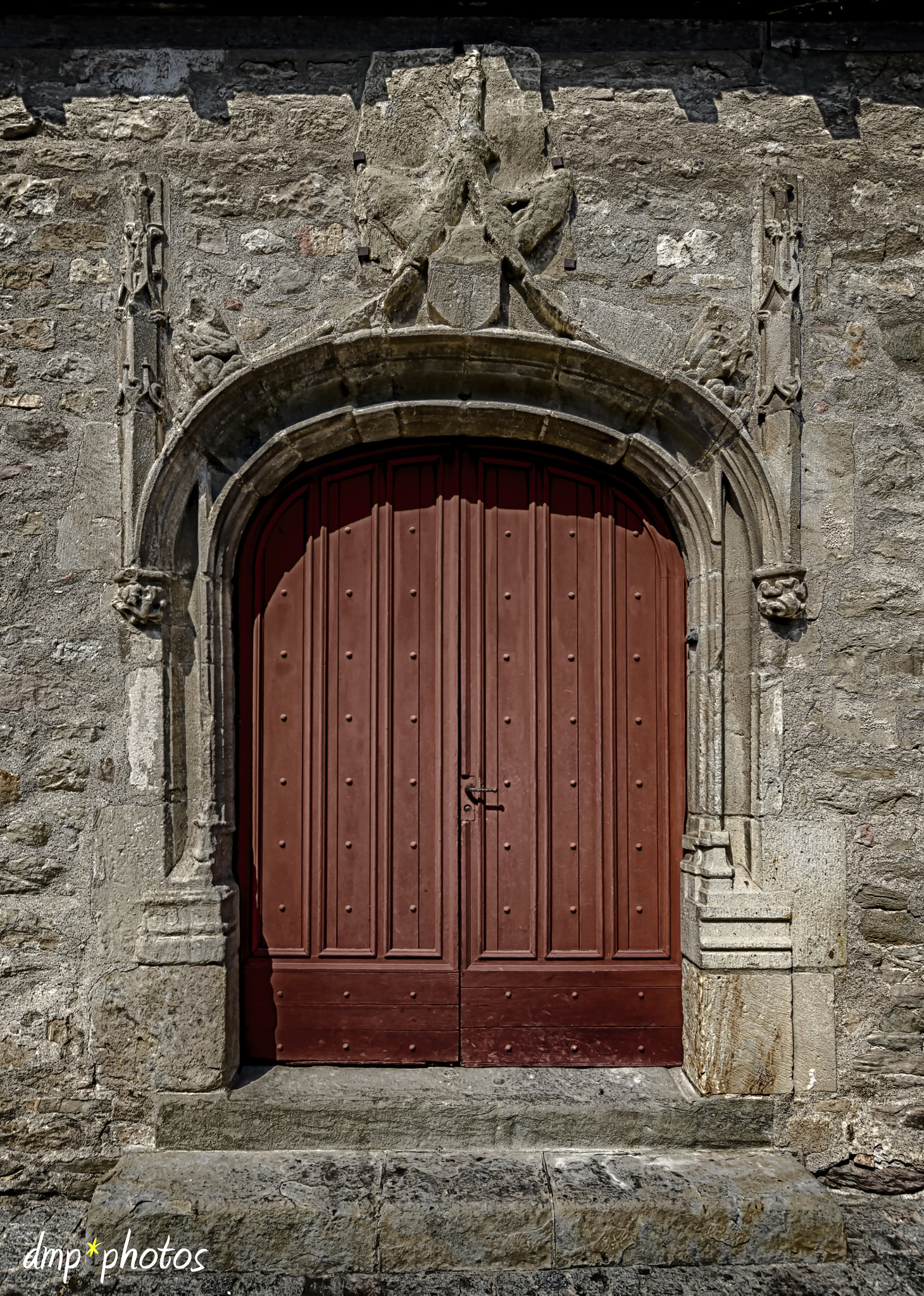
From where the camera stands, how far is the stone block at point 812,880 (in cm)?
302

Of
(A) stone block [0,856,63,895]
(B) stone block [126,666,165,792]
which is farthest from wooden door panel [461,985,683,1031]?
(A) stone block [0,856,63,895]

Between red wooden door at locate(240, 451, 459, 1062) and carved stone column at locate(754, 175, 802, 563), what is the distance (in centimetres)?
121

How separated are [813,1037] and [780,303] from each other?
8.73ft

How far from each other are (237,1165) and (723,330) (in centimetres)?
344

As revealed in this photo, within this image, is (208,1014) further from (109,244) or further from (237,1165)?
(109,244)

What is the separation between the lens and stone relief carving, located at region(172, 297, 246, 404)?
3.06 m

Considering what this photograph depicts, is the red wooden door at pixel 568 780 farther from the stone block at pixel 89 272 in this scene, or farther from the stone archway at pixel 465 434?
the stone block at pixel 89 272

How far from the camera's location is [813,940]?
9.91 feet

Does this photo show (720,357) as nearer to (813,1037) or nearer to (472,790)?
(472,790)

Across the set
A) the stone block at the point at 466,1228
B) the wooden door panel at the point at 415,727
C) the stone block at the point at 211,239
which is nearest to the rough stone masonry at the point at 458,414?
the stone block at the point at 211,239

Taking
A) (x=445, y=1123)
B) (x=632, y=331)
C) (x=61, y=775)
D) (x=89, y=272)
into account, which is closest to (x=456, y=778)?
(x=445, y=1123)

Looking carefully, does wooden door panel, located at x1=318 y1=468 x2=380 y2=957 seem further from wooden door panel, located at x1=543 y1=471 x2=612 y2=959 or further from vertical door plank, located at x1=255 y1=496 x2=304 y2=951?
wooden door panel, located at x1=543 y1=471 x2=612 y2=959

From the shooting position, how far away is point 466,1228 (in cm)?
265

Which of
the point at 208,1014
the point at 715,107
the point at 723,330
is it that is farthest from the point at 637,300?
the point at 208,1014
